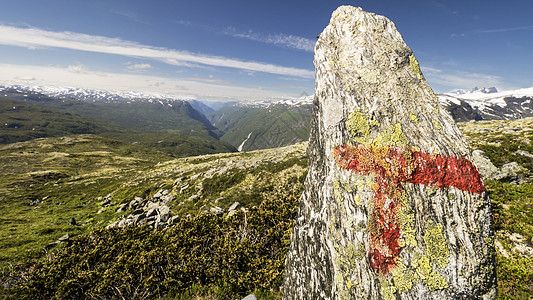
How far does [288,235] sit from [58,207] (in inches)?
2579

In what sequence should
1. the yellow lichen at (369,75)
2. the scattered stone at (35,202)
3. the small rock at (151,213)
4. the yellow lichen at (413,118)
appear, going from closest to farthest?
the yellow lichen at (413,118) → the yellow lichen at (369,75) → the small rock at (151,213) → the scattered stone at (35,202)

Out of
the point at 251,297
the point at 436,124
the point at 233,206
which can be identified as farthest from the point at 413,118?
the point at 233,206

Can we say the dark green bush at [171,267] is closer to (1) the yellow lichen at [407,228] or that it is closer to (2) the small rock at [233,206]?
(1) the yellow lichen at [407,228]

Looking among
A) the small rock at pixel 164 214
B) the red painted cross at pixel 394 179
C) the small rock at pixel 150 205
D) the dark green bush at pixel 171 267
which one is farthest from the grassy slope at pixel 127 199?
the red painted cross at pixel 394 179

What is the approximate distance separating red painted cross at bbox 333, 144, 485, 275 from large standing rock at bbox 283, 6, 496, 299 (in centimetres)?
3

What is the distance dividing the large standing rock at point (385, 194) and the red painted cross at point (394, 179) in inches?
1.0

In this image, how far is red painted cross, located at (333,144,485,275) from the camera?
564 cm

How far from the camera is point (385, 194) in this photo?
5.91m

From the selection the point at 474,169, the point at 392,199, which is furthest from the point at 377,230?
the point at 474,169

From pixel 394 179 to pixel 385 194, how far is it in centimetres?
53

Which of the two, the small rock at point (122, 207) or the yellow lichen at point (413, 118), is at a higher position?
the yellow lichen at point (413, 118)

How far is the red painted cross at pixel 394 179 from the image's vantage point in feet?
18.5

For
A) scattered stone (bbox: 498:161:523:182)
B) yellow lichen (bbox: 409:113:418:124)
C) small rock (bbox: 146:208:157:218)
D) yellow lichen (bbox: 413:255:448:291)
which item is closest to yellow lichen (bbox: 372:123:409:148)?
yellow lichen (bbox: 409:113:418:124)

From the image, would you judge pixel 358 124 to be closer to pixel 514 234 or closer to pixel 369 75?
pixel 369 75
